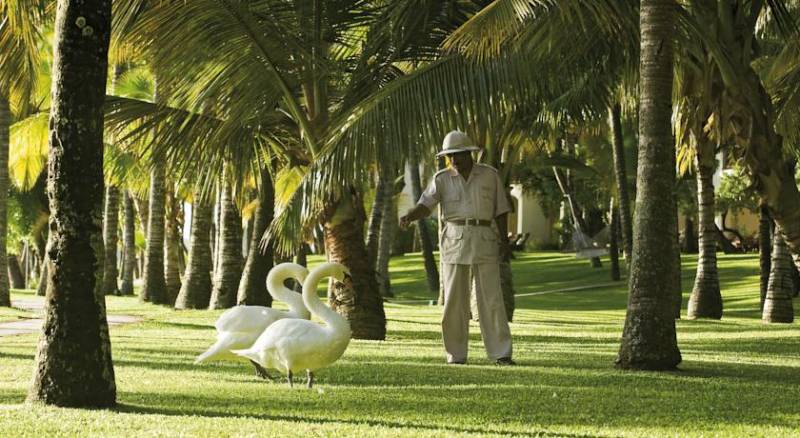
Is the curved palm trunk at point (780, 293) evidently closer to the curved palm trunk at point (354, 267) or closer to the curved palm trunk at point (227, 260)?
the curved palm trunk at point (354, 267)

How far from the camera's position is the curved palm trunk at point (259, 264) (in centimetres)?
1927

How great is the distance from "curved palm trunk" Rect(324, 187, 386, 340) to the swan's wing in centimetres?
511

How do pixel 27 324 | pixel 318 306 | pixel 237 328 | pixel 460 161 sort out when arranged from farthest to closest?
1. pixel 27 324
2. pixel 460 161
3. pixel 237 328
4. pixel 318 306

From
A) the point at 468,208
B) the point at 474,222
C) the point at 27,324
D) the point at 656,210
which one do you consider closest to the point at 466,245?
the point at 474,222

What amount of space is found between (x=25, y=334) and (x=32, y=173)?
568 inches

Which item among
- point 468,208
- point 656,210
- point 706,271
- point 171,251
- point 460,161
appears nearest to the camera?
point 656,210

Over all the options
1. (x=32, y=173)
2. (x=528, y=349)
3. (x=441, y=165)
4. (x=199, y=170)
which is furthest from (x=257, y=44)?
(x=32, y=173)

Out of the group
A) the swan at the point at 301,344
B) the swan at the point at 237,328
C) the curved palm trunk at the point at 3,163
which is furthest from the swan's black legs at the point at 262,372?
the curved palm trunk at the point at 3,163

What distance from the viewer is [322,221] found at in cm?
1392

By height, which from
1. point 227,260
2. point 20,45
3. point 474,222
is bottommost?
point 227,260

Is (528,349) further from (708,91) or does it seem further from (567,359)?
(708,91)

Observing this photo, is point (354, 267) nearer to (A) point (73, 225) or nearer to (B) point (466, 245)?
(B) point (466, 245)

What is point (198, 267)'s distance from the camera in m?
23.2

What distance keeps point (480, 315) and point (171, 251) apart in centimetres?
1889
